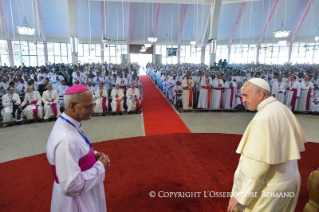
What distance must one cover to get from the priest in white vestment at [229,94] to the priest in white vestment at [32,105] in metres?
7.38

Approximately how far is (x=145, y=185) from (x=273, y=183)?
2134 mm

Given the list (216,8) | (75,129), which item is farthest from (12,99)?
(216,8)

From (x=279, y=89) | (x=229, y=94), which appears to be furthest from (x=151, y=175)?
(x=279, y=89)

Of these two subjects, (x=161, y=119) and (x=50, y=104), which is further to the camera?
(x=161, y=119)

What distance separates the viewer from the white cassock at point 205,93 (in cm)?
876

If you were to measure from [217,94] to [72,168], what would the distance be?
26.9 feet

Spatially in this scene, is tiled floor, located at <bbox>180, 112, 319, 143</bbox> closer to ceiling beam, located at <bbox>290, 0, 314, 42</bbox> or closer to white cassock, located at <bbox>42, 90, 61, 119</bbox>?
white cassock, located at <bbox>42, 90, 61, 119</bbox>

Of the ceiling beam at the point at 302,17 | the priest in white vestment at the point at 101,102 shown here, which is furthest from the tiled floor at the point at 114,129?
the ceiling beam at the point at 302,17

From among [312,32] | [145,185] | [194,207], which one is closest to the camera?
[194,207]

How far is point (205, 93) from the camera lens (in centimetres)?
877

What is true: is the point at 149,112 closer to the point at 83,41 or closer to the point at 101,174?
the point at 101,174

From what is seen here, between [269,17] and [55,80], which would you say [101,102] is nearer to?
[55,80]

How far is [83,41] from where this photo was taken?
2678 centimetres

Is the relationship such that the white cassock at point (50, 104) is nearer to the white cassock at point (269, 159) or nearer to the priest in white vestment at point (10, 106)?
the priest in white vestment at point (10, 106)
